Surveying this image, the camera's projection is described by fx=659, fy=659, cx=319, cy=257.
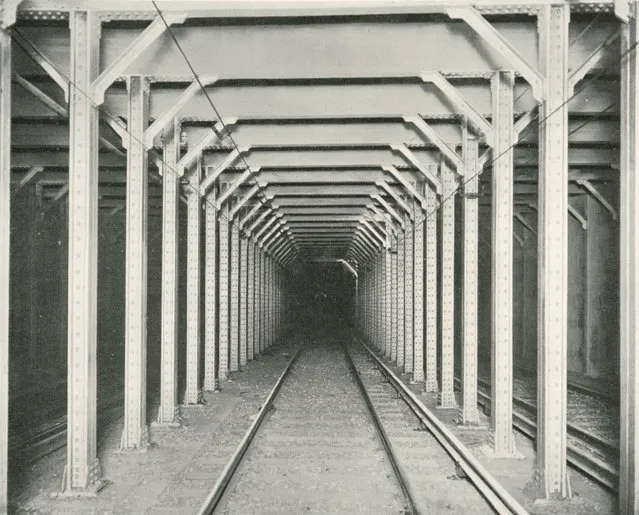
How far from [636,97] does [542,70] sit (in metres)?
1.38

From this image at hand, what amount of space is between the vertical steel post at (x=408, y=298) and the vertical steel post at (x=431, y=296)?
216 cm

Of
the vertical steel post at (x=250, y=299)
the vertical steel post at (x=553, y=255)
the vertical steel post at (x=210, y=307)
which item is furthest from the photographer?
the vertical steel post at (x=250, y=299)

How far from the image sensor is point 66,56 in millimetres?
8102

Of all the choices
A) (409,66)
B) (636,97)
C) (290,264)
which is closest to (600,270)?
(409,66)

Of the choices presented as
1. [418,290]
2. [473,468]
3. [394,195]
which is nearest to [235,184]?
[394,195]

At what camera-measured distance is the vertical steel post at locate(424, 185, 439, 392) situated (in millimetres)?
13305

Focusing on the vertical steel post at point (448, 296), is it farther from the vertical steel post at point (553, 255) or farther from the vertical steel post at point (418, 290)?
the vertical steel post at point (553, 255)

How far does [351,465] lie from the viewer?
7.75m

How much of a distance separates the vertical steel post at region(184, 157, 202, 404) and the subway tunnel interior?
0.13 feet

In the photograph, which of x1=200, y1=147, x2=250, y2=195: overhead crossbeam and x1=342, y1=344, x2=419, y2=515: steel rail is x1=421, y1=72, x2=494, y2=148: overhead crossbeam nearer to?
x1=342, y1=344, x2=419, y2=515: steel rail

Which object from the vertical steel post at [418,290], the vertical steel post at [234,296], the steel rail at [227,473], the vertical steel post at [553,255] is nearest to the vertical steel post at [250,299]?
the vertical steel post at [234,296]

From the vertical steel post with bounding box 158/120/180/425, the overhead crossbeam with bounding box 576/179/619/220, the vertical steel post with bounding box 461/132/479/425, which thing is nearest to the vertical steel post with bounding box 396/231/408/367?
the overhead crossbeam with bounding box 576/179/619/220

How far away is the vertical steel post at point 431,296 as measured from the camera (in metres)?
13.3

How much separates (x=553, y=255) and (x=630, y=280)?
114 cm
